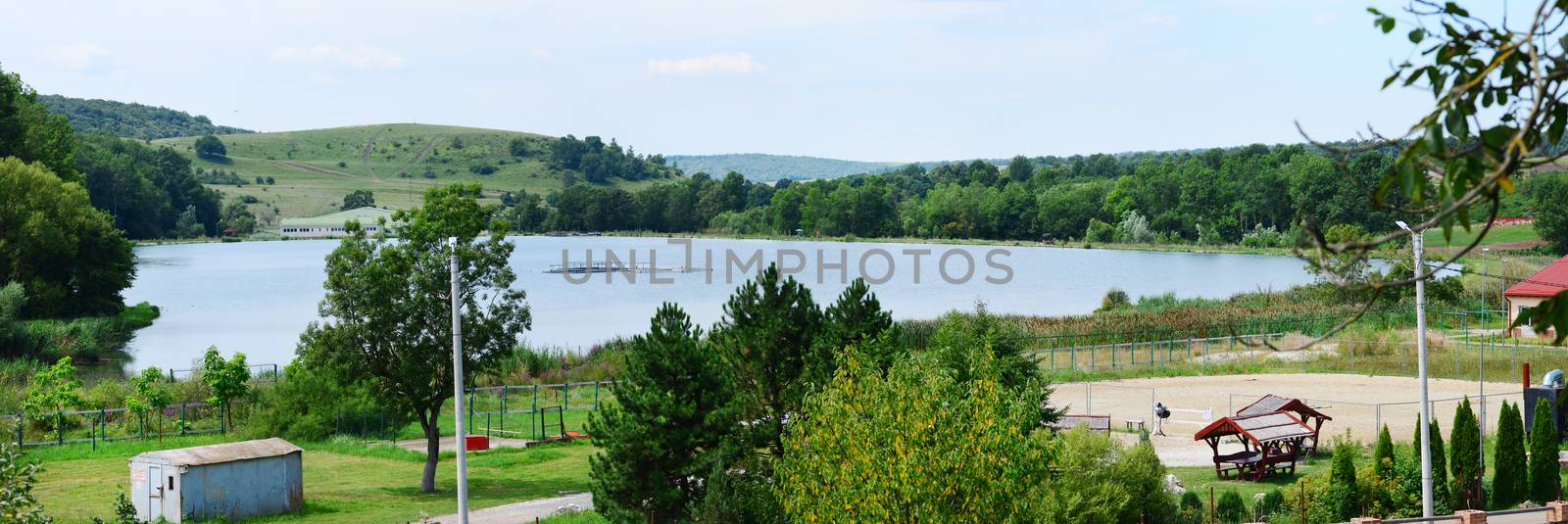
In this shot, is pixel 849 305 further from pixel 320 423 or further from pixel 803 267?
pixel 803 267

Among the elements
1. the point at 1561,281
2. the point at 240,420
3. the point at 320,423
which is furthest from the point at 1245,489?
the point at 1561,281

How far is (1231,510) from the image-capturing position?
2200cm

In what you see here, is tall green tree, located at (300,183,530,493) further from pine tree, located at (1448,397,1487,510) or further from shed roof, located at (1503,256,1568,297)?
shed roof, located at (1503,256,1568,297)

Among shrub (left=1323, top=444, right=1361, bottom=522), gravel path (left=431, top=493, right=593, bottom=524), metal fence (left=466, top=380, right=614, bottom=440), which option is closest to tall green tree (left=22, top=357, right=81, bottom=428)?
metal fence (left=466, top=380, right=614, bottom=440)

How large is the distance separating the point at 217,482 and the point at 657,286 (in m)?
74.0

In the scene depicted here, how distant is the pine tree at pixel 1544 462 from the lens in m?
23.7

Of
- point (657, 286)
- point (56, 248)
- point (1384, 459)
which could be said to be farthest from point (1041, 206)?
point (1384, 459)

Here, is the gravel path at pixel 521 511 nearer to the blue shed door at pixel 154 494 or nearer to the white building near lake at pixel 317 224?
the blue shed door at pixel 154 494

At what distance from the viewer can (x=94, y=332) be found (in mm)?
58250

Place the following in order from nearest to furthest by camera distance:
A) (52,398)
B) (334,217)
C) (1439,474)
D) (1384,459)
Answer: (1439,474) → (1384,459) → (52,398) → (334,217)

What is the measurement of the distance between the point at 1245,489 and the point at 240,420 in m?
26.4

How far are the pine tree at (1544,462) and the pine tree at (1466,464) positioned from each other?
3.46ft

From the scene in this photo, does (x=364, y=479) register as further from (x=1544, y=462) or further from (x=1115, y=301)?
(x=1115, y=301)

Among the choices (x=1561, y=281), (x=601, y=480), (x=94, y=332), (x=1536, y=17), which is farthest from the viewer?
(x=94, y=332)
